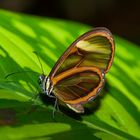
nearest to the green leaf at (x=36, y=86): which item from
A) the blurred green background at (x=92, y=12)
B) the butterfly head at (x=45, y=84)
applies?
the butterfly head at (x=45, y=84)

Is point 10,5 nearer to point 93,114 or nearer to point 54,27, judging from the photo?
point 54,27

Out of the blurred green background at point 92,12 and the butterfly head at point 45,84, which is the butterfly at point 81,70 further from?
the blurred green background at point 92,12

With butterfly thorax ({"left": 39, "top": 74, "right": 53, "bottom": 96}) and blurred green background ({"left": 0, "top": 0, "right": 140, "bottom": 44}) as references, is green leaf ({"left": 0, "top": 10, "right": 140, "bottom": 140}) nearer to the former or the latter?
butterfly thorax ({"left": 39, "top": 74, "right": 53, "bottom": 96})

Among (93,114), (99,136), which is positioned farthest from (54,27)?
(99,136)

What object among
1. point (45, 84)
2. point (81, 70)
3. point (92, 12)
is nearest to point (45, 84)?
point (45, 84)

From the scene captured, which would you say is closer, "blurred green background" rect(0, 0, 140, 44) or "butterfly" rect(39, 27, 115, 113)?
"butterfly" rect(39, 27, 115, 113)

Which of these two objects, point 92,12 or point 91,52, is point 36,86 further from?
point 92,12

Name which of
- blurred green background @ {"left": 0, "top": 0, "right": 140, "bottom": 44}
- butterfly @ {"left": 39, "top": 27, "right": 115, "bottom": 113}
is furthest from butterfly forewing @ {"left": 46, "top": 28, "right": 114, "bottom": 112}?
blurred green background @ {"left": 0, "top": 0, "right": 140, "bottom": 44}
